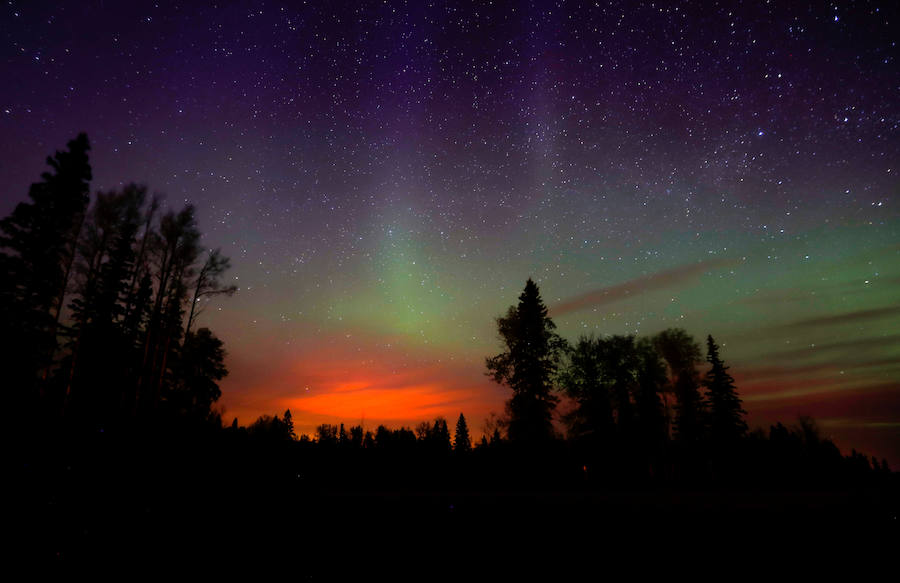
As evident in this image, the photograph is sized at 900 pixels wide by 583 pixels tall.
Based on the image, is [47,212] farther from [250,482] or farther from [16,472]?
[250,482]

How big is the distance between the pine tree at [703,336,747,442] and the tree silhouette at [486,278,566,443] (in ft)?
A: 75.4

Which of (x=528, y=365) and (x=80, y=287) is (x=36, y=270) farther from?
(x=528, y=365)

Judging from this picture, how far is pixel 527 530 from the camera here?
903cm

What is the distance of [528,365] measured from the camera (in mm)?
33750

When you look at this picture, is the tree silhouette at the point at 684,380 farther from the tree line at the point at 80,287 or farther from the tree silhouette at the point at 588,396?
the tree line at the point at 80,287

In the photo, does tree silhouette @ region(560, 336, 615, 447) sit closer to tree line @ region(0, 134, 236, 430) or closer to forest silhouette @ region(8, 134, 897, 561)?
forest silhouette @ region(8, 134, 897, 561)

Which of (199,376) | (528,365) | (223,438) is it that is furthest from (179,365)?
(528,365)

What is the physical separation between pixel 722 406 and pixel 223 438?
156 feet

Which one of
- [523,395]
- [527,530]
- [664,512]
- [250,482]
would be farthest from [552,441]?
[527,530]

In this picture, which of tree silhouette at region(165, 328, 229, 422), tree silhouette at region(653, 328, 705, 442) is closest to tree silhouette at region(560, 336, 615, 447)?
tree silhouette at region(653, 328, 705, 442)

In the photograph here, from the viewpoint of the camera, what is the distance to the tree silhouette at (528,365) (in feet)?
105

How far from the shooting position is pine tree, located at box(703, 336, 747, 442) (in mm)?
44375

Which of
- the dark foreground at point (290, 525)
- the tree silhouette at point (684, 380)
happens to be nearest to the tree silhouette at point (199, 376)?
the dark foreground at point (290, 525)

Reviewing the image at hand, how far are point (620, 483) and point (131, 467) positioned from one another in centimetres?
3225
